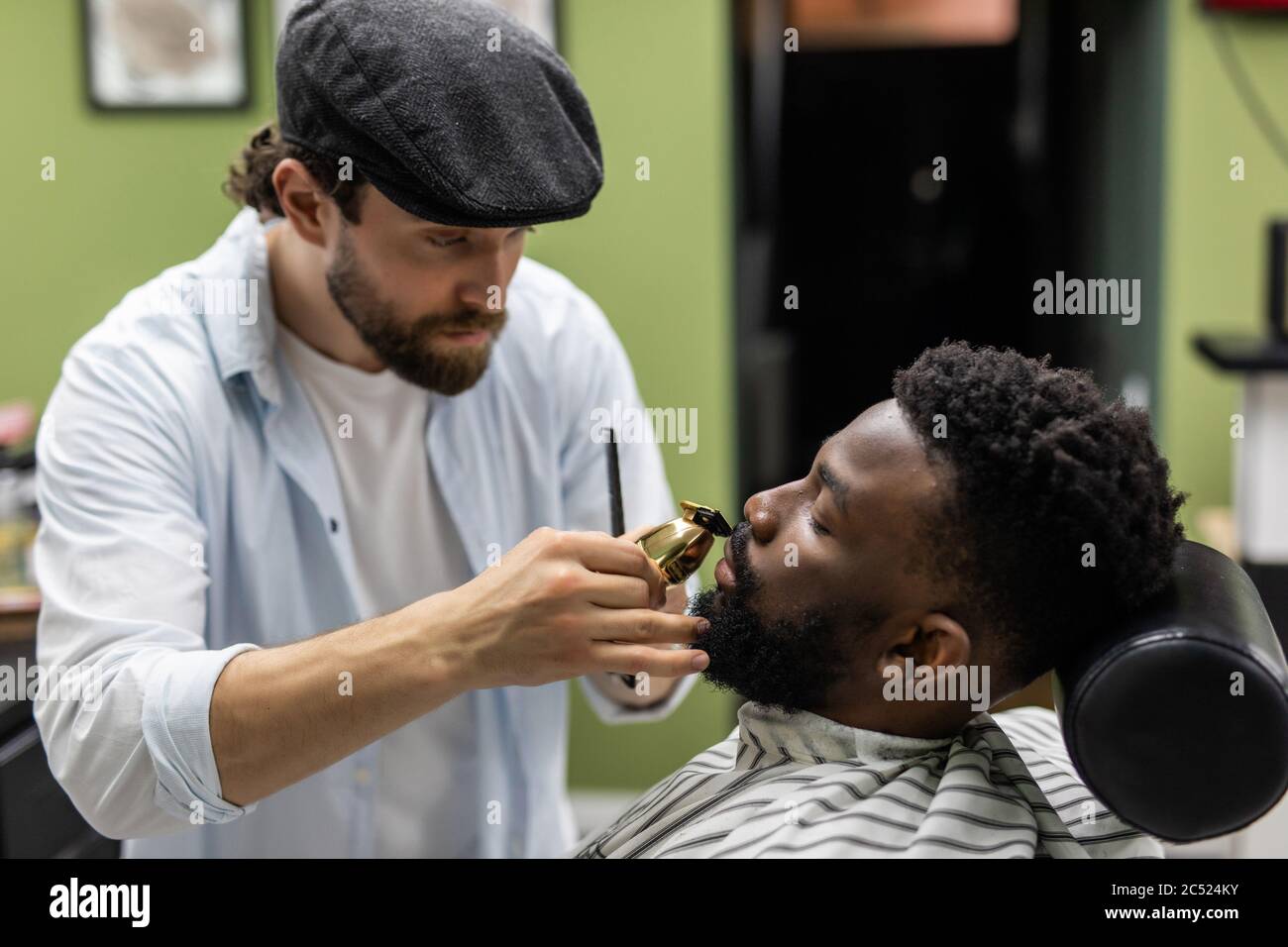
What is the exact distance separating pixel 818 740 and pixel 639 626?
30 cm

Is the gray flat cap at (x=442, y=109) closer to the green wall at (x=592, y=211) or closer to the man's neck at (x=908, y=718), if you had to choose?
the man's neck at (x=908, y=718)

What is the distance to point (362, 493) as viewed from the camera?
1.56m

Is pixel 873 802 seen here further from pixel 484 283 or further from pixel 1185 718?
pixel 484 283

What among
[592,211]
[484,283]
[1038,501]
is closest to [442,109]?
[484,283]

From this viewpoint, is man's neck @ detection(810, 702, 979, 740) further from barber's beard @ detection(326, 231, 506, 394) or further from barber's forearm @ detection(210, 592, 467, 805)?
barber's beard @ detection(326, 231, 506, 394)

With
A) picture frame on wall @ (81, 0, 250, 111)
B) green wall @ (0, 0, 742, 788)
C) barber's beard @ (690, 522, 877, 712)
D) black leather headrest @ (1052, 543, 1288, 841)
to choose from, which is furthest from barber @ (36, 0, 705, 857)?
picture frame on wall @ (81, 0, 250, 111)

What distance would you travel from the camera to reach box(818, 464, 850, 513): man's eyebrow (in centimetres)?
125

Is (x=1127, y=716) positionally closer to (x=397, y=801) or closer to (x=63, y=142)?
(x=397, y=801)

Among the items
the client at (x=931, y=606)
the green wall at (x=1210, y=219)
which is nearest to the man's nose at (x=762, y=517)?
the client at (x=931, y=606)

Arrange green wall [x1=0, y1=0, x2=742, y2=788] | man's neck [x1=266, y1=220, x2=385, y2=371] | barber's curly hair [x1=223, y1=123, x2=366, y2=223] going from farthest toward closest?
green wall [x1=0, y1=0, x2=742, y2=788]
man's neck [x1=266, y1=220, x2=385, y2=371]
barber's curly hair [x1=223, y1=123, x2=366, y2=223]

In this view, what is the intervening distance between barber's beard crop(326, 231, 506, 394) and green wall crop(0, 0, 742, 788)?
2.80 ft

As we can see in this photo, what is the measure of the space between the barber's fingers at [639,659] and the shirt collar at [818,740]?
8.9 inches

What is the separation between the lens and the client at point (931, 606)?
1172mm

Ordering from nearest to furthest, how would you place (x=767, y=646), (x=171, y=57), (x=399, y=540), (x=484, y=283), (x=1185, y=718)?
(x=1185, y=718) < (x=767, y=646) < (x=484, y=283) < (x=399, y=540) < (x=171, y=57)
